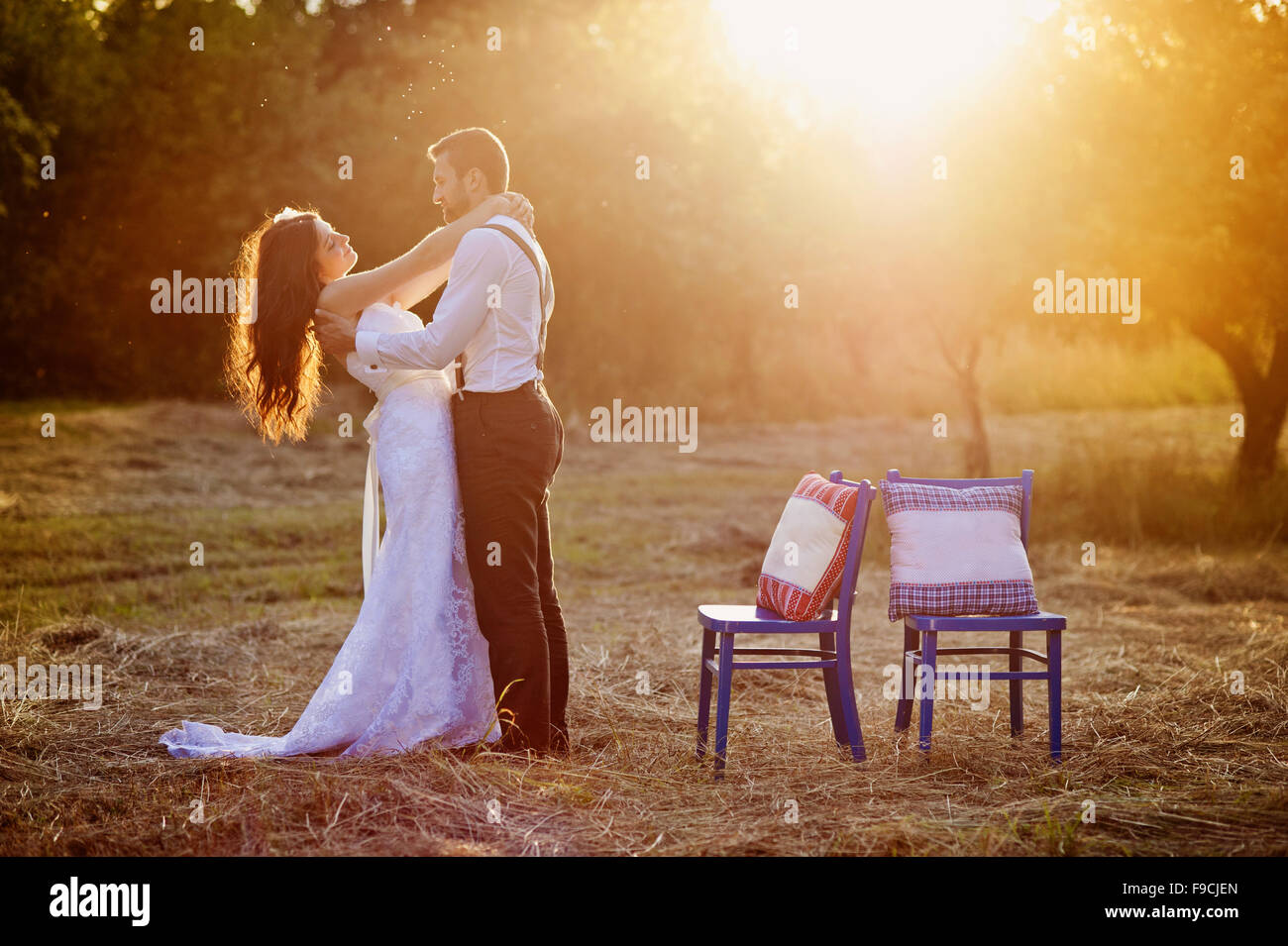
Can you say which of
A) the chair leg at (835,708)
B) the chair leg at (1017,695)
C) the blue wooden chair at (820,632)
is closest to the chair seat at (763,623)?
the blue wooden chair at (820,632)

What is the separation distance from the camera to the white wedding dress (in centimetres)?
401

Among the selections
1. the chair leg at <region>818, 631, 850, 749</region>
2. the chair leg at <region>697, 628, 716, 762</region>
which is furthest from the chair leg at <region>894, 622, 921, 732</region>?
the chair leg at <region>697, 628, 716, 762</region>

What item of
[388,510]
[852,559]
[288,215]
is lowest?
[852,559]

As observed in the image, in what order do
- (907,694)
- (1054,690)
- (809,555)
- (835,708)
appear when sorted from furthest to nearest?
1. (907,694)
2. (835,708)
3. (1054,690)
4. (809,555)

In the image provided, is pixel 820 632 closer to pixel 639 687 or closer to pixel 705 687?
pixel 705 687

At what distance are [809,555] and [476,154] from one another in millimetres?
1663

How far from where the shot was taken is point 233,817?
347cm

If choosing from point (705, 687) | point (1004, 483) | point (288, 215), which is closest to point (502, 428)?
point (288, 215)

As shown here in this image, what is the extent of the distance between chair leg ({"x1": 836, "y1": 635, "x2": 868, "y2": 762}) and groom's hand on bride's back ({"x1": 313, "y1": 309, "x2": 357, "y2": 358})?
190cm

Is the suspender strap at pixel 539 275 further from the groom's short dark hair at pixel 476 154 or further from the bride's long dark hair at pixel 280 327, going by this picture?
the bride's long dark hair at pixel 280 327

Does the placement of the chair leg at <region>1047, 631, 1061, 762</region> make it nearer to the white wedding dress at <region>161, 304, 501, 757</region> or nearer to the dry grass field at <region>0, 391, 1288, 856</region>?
the dry grass field at <region>0, 391, 1288, 856</region>

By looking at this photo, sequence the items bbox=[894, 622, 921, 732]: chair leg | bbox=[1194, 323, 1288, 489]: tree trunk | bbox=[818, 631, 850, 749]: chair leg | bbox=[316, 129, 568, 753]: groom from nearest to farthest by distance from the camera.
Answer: bbox=[316, 129, 568, 753]: groom < bbox=[818, 631, 850, 749]: chair leg < bbox=[894, 622, 921, 732]: chair leg < bbox=[1194, 323, 1288, 489]: tree trunk

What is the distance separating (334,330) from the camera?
398 centimetres

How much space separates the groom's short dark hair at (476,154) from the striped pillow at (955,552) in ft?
5.42
